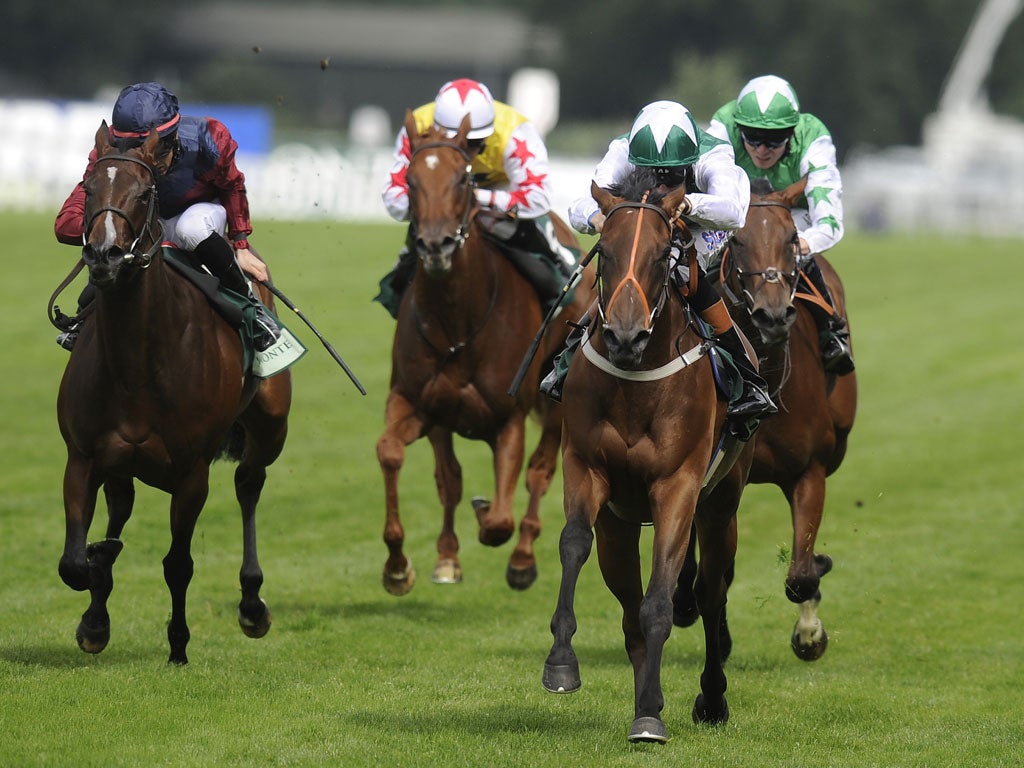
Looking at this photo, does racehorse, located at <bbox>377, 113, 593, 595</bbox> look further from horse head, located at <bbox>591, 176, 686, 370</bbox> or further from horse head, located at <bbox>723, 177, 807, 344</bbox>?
horse head, located at <bbox>591, 176, 686, 370</bbox>

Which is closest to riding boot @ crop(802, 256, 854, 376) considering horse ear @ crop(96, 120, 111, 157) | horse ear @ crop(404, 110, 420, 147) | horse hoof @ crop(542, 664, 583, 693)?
horse ear @ crop(404, 110, 420, 147)

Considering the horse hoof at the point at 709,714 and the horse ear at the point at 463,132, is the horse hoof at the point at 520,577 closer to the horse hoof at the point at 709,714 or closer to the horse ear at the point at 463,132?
the horse ear at the point at 463,132

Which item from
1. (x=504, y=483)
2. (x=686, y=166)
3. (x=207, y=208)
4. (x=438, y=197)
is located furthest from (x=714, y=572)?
(x=207, y=208)

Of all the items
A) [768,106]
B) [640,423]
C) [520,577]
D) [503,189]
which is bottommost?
[520,577]

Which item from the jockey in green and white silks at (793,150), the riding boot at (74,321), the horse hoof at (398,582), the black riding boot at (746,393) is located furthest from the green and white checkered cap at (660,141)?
the horse hoof at (398,582)

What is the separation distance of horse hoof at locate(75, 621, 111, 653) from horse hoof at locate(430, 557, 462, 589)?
305cm

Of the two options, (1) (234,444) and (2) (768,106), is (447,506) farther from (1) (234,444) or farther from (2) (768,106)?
(2) (768,106)

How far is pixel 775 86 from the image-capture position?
28.8 ft

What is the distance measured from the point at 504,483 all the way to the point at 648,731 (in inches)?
136

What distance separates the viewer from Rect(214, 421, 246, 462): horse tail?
31.3 feet

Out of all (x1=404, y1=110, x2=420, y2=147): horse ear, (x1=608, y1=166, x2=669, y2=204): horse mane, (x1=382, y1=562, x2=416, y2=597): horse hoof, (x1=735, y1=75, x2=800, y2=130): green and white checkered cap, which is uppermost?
(x1=735, y1=75, x2=800, y2=130): green and white checkered cap

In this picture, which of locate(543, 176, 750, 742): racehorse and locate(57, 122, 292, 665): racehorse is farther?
locate(57, 122, 292, 665): racehorse

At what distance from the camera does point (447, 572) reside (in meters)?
10.8

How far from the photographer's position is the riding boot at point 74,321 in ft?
26.2
